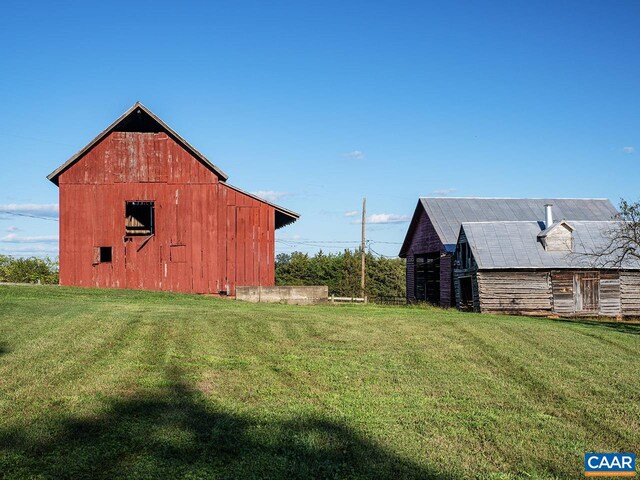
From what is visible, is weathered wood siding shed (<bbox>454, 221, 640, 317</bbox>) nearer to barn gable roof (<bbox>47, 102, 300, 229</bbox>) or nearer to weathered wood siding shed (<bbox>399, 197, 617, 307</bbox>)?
weathered wood siding shed (<bbox>399, 197, 617, 307</bbox>)

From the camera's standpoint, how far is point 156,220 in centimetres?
3186

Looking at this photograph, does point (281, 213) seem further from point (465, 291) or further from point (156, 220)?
point (465, 291)

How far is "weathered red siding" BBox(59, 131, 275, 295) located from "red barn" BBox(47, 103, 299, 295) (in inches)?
1.9

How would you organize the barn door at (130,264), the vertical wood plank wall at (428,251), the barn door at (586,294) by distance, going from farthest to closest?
the vertical wood plank wall at (428,251), the barn door at (586,294), the barn door at (130,264)

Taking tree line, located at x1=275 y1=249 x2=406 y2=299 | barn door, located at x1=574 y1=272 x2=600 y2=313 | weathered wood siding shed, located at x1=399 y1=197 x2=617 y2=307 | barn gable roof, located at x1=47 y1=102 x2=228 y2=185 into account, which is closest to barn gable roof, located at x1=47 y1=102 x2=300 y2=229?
barn gable roof, located at x1=47 y1=102 x2=228 y2=185

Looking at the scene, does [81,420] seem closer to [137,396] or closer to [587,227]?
[137,396]

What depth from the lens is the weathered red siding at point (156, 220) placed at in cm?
3183

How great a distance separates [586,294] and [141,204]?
2361 cm

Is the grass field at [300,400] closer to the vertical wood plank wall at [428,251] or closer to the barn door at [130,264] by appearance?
the barn door at [130,264]

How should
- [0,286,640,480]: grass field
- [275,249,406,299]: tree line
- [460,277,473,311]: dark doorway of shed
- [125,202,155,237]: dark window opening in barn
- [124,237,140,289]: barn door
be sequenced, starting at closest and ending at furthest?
[0,286,640,480]: grass field → [124,237,140,289]: barn door → [125,202,155,237]: dark window opening in barn → [460,277,473,311]: dark doorway of shed → [275,249,406,299]: tree line

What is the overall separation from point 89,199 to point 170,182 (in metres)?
4.02

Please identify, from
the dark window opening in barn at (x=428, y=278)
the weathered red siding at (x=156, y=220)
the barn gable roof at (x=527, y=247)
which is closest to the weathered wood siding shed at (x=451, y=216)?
the dark window opening in barn at (x=428, y=278)

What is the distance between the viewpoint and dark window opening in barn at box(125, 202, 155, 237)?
110ft

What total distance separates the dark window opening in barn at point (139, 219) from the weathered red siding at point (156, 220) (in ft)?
4.04
